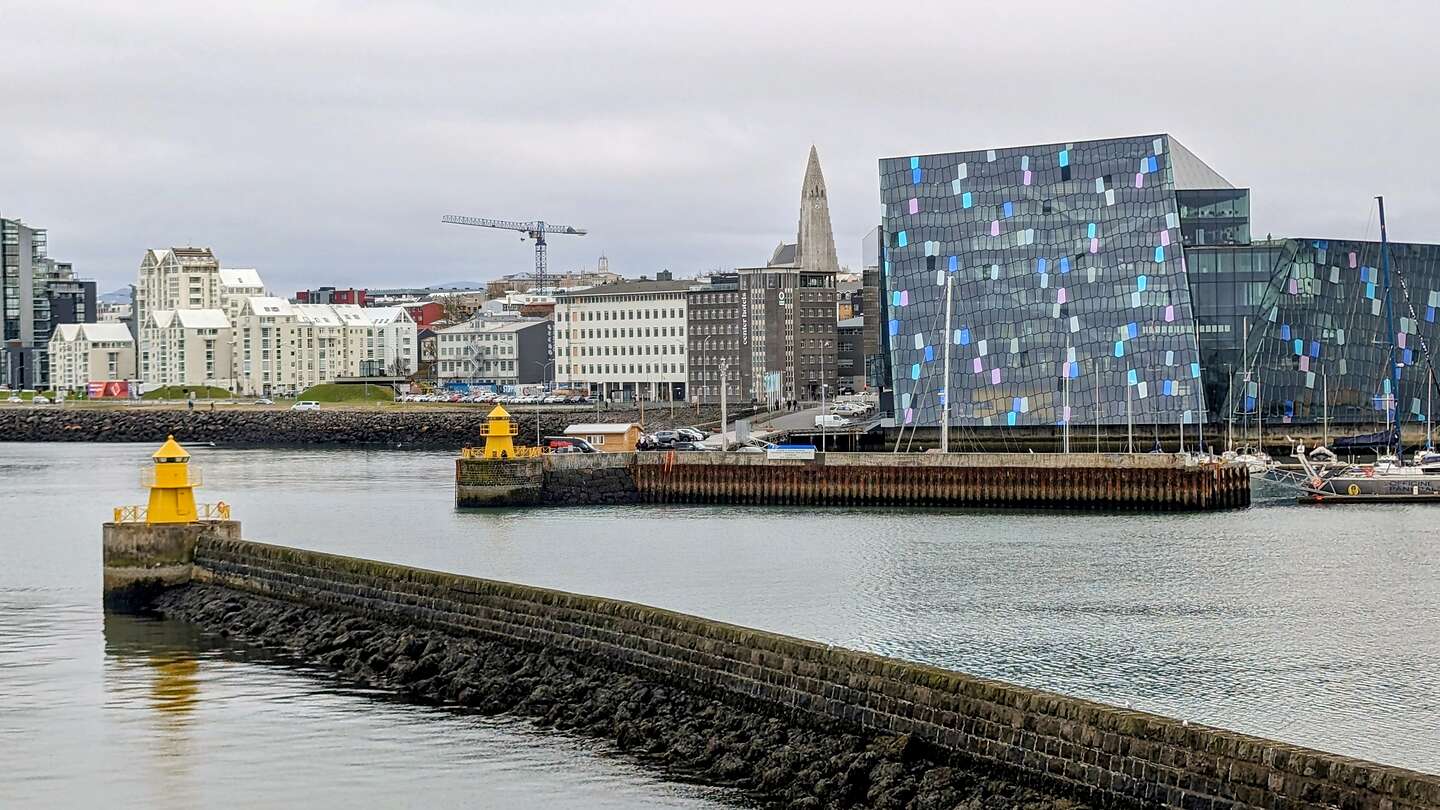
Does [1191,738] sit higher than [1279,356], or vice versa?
[1279,356]

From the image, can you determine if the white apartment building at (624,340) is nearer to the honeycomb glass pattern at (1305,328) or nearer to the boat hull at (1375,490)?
the honeycomb glass pattern at (1305,328)

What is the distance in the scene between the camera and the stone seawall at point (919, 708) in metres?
15.9

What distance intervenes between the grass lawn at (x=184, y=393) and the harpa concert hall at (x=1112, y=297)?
106352mm

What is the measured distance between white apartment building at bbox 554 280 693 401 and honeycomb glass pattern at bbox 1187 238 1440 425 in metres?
85.2

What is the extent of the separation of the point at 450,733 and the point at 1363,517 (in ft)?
137

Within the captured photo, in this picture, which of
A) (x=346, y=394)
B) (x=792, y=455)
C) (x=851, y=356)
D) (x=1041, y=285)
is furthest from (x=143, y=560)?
(x=346, y=394)

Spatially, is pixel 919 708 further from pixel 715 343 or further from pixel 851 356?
pixel 851 356

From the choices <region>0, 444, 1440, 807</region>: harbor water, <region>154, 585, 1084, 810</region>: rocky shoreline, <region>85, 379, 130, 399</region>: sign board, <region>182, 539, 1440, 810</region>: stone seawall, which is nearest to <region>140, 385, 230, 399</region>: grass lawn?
<region>85, 379, 130, 399</region>: sign board

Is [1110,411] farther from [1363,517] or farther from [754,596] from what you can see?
[754,596]

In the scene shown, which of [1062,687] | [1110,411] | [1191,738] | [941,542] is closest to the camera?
[1191,738]

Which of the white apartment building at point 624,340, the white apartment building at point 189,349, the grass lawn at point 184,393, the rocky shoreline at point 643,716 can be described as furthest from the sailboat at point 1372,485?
the white apartment building at point 189,349

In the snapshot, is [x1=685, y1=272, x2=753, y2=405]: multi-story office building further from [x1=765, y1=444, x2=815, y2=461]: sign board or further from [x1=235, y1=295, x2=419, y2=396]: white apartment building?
[x1=765, y1=444, x2=815, y2=461]: sign board

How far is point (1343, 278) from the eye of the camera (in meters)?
89.1

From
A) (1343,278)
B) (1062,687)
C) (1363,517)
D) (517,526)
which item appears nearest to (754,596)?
(1062,687)
